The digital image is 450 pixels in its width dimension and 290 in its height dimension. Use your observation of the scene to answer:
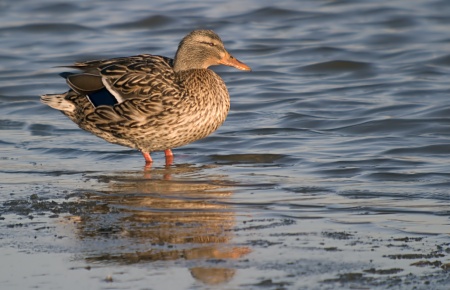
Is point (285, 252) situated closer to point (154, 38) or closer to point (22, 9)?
point (154, 38)

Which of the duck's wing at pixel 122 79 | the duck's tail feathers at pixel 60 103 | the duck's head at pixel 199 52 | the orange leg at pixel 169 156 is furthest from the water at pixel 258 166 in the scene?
the duck's head at pixel 199 52

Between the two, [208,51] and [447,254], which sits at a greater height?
[208,51]

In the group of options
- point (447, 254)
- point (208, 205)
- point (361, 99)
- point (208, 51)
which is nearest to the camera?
point (447, 254)

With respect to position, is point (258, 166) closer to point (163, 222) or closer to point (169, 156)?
point (169, 156)

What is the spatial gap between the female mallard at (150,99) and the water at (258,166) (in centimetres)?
Result: 33

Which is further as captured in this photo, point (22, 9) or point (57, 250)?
point (22, 9)

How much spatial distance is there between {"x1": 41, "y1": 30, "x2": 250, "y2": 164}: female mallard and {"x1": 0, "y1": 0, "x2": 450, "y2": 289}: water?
0.33 metres

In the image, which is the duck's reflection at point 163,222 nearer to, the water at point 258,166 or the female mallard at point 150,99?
the water at point 258,166

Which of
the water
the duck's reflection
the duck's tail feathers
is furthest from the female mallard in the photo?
the duck's reflection

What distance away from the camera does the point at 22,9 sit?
19.8m

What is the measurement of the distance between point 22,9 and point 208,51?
34.8ft

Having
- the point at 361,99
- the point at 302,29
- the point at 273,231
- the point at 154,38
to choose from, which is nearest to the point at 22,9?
the point at 154,38

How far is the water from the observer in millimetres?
6027

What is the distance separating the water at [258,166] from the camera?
6027mm
